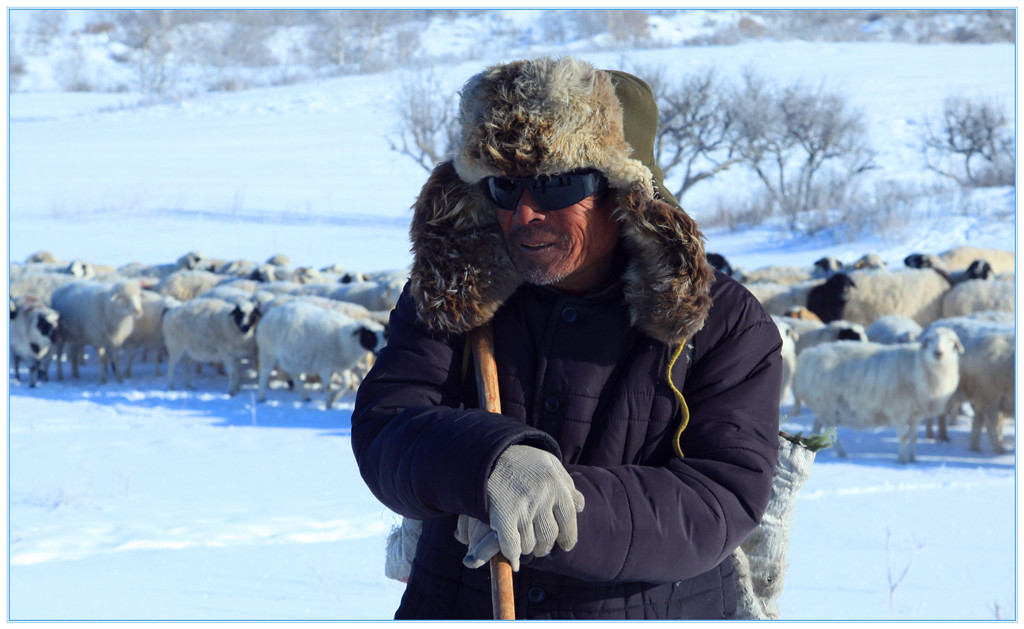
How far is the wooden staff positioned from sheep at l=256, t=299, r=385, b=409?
391 inches

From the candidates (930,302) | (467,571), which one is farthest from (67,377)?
(467,571)

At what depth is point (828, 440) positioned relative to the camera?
88.7 inches

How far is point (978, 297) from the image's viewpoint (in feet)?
48.8

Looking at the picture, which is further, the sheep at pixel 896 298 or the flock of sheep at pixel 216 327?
the sheep at pixel 896 298

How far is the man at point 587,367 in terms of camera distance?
1.68 meters

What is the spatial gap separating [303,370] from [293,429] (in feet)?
6.63

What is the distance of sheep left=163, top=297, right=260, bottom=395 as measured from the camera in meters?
13.1

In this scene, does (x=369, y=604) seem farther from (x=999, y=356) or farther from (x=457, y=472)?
(x=999, y=356)

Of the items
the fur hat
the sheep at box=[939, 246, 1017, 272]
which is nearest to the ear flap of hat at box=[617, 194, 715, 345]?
the fur hat

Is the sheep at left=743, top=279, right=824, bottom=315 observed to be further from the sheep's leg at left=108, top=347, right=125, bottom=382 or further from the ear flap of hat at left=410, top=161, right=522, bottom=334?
the ear flap of hat at left=410, top=161, right=522, bottom=334

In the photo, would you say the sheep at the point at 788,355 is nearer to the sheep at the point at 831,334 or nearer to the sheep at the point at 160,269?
the sheep at the point at 831,334

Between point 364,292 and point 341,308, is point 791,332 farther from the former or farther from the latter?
point 364,292

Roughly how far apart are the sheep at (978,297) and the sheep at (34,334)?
13.5 meters

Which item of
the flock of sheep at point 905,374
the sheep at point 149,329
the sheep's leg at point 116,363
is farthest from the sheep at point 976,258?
the sheep's leg at point 116,363
